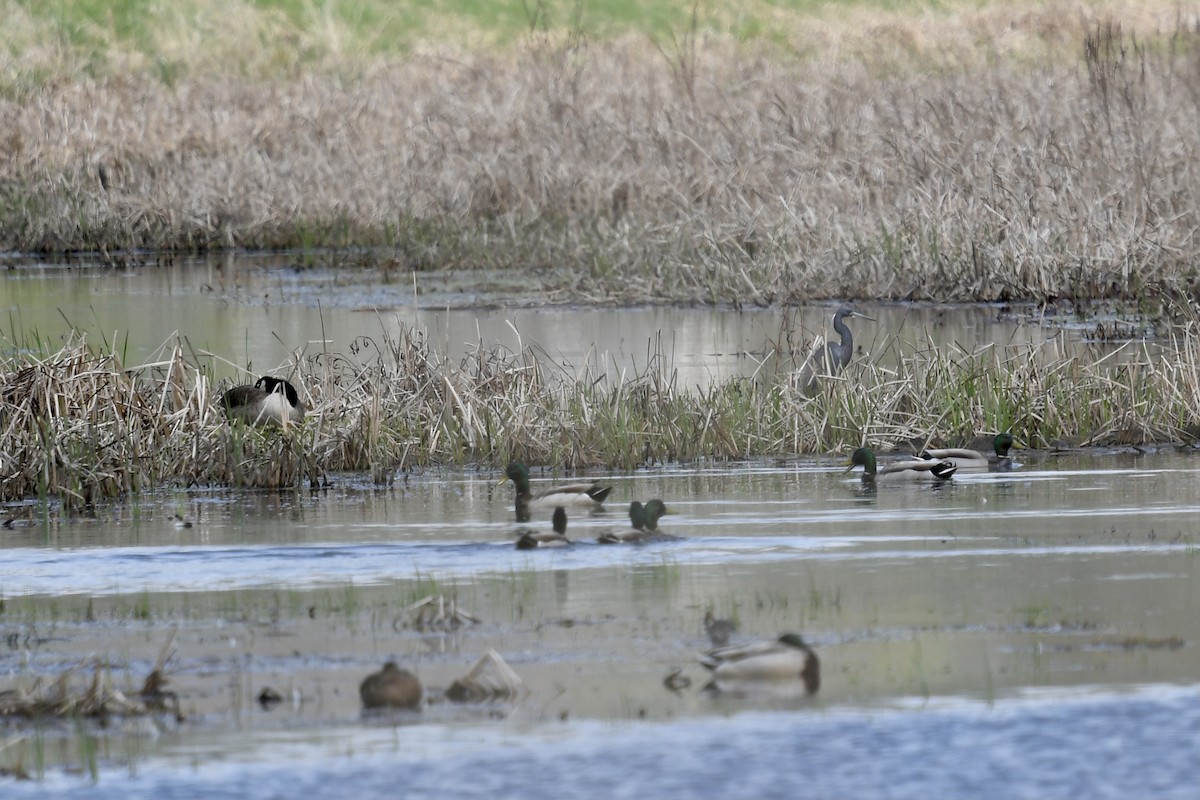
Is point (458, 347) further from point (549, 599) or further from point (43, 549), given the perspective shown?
point (549, 599)

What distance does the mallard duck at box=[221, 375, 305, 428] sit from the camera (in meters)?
11.5

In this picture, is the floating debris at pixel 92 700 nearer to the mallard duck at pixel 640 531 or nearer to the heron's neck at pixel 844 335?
the mallard duck at pixel 640 531

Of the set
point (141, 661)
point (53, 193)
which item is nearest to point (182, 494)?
point (141, 661)

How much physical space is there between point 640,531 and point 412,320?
10882mm

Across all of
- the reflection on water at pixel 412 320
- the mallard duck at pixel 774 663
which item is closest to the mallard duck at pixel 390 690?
the mallard duck at pixel 774 663

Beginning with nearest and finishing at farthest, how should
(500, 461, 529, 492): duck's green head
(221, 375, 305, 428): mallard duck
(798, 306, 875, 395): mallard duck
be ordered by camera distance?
(500, 461, 529, 492): duck's green head < (221, 375, 305, 428): mallard duck < (798, 306, 875, 395): mallard duck

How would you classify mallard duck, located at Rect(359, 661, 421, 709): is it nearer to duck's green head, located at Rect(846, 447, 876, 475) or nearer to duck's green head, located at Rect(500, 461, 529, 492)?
duck's green head, located at Rect(500, 461, 529, 492)

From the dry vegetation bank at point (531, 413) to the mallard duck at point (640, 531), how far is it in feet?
8.91

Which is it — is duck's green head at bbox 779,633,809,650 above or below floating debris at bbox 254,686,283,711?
above

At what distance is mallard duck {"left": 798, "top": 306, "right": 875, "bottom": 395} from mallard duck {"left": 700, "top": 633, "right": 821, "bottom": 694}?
240 inches

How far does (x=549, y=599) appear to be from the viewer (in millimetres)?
7836

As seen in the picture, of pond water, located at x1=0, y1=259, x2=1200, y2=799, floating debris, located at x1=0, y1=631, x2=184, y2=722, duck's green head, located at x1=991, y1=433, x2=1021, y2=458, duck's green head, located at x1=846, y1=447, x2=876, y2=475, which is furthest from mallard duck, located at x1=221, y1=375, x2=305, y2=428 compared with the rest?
floating debris, located at x1=0, y1=631, x2=184, y2=722

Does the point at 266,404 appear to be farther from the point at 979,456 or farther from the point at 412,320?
the point at 412,320

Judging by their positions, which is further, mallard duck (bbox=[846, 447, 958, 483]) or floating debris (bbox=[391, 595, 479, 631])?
mallard duck (bbox=[846, 447, 958, 483])
